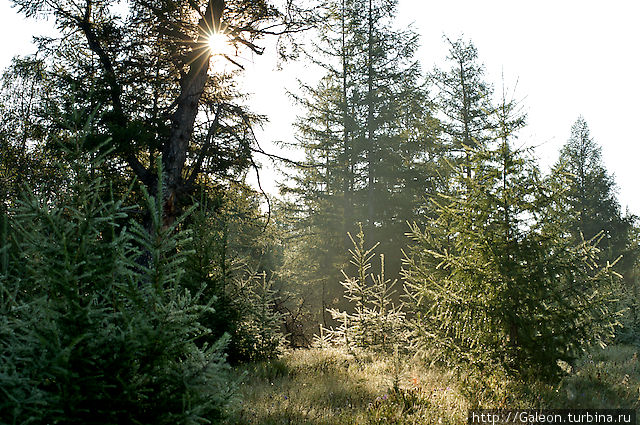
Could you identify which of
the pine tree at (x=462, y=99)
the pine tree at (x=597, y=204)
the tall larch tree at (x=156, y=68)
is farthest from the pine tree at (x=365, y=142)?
the pine tree at (x=597, y=204)

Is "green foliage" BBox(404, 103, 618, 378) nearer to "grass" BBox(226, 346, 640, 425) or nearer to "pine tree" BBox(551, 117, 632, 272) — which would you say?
"grass" BBox(226, 346, 640, 425)

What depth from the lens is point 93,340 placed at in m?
2.46

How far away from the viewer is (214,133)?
11.2 meters

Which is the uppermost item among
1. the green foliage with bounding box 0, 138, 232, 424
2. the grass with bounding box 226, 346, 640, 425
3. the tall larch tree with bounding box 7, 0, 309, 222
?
the tall larch tree with bounding box 7, 0, 309, 222

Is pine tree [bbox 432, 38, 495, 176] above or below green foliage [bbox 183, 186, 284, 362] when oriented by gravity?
above

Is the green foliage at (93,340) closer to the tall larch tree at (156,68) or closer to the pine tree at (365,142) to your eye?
the tall larch tree at (156,68)

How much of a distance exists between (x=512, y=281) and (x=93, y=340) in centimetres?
543

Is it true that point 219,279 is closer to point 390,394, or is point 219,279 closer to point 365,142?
point 390,394

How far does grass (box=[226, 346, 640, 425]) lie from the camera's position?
4.52 m

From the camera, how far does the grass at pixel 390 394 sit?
178 inches

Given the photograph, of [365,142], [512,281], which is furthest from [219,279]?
[365,142]

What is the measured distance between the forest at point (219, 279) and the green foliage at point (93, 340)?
0.05 ft

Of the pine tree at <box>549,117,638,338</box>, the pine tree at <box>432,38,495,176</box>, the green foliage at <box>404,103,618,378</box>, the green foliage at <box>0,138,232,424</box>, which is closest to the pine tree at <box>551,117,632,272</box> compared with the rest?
the pine tree at <box>549,117,638,338</box>

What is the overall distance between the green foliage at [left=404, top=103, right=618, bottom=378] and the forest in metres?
0.03
